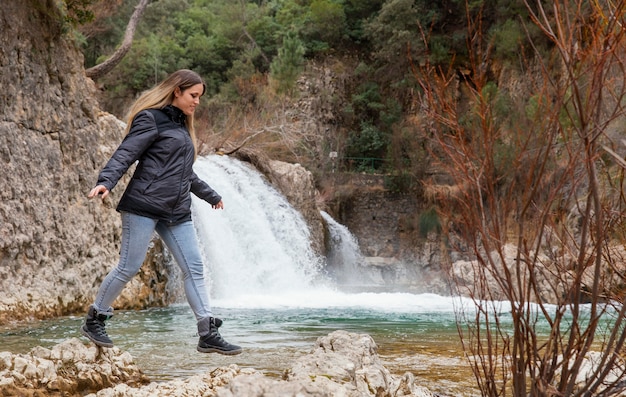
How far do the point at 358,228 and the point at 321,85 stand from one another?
522cm

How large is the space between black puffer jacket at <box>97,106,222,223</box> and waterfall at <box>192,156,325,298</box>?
924 cm

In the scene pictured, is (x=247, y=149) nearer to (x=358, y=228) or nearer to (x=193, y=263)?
(x=358, y=228)

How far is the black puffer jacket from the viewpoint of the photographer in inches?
153

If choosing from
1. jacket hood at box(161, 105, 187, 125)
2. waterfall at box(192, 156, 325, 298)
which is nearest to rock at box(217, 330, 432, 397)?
jacket hood at box(161, 105, 187, 125)

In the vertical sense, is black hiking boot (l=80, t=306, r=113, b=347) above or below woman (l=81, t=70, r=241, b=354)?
below

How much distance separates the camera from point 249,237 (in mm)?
15102

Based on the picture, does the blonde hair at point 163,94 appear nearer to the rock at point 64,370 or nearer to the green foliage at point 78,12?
the rock at point 64,370

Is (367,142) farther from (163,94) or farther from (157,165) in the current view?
(157,165)

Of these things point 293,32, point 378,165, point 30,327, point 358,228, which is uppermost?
point 293,32

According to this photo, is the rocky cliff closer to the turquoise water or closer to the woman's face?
the turquoise water

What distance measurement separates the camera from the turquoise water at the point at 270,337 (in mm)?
5345

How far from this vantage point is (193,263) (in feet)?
13.3

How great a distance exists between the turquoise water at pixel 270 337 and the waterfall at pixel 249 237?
220cm

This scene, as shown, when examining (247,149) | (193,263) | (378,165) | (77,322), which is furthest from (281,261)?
(193,263)
